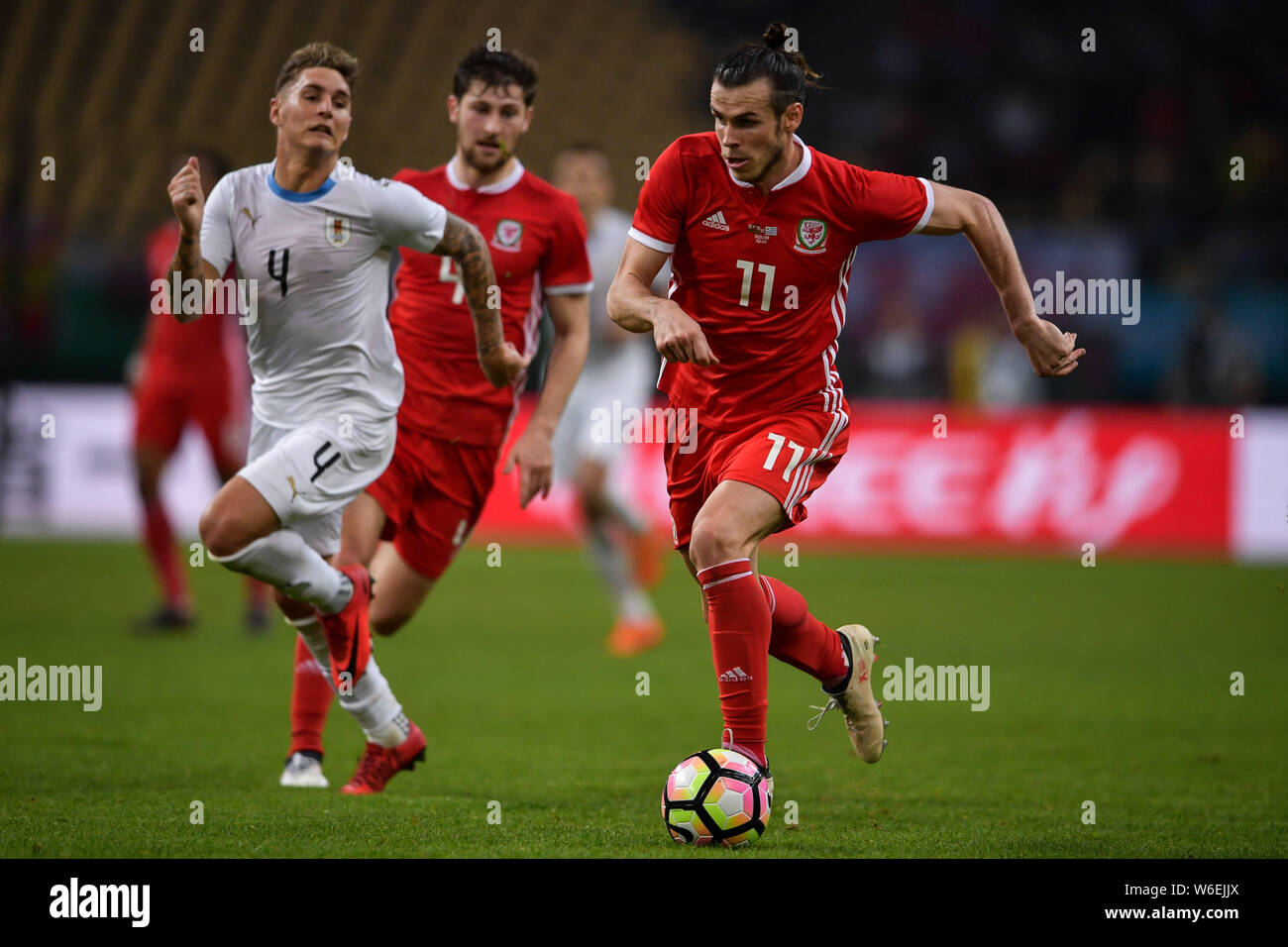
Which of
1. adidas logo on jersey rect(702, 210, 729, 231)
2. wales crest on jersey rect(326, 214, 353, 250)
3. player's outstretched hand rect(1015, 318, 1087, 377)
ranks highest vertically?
wales crest on jersey rect(326, 214, 353, 250)

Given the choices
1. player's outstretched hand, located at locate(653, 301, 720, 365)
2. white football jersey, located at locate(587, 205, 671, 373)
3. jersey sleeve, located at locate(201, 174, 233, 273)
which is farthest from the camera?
white football jersey, located at locate(587, 205, 671, 373)

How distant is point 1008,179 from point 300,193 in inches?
682

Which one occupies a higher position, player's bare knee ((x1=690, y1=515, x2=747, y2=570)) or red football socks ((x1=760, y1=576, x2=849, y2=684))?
player's bare knee ((x1=690, y1=515, x2=747, y2=570))

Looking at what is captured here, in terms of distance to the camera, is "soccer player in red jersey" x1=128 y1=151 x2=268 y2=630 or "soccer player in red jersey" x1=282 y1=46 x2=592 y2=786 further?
"soccer player in red jersey" x1=128 y1=151 x2=268 y2=630

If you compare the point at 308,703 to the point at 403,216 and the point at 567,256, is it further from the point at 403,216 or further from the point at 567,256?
the point at 567,256

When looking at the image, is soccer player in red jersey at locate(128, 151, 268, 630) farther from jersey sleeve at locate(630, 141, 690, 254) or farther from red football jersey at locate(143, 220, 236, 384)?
jersey sleeve at locate(630, 141, 690, 254)

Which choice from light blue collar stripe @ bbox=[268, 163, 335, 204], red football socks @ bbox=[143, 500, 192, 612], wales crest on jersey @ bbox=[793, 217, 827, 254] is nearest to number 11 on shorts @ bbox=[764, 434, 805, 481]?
wales crest on jersey @ bbox=[793, 217, 827, 254]

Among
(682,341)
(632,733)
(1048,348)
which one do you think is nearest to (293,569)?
(682,341)

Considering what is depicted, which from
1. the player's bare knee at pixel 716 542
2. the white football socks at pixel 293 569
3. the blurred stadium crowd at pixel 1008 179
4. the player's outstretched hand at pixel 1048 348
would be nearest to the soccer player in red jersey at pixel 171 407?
the white football socks at pixel 293 569

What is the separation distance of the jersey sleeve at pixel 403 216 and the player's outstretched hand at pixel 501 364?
469 mm

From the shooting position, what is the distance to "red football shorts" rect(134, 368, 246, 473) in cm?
1005

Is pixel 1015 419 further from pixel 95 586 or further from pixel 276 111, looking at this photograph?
pixel 276 111

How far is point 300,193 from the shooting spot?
17.2ft

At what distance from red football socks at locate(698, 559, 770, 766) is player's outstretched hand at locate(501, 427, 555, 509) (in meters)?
1.39
